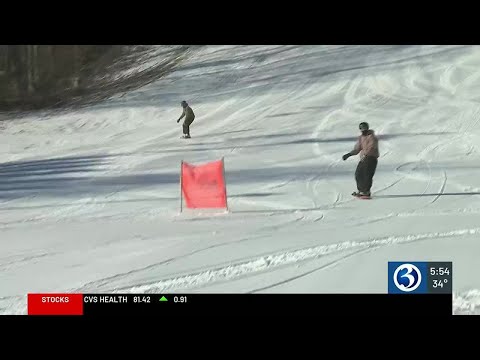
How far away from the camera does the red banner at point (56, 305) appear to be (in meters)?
5.29

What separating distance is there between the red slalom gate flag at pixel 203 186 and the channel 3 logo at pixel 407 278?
438 centimetres

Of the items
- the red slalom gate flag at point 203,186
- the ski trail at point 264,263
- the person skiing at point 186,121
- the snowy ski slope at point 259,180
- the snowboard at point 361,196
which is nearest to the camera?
the ski trail at point 264,263

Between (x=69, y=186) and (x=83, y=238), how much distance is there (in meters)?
3.69

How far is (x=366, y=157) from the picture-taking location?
10.3 meters

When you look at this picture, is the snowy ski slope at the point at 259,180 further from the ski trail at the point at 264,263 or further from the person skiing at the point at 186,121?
the person skiing at the point at 186,121

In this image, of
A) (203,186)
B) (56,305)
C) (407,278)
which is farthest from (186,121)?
(407,278)

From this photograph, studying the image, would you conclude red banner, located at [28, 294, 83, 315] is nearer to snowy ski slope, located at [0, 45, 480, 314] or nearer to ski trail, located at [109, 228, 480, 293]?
snowy ski slope, located at [0, 45, 480, 314]

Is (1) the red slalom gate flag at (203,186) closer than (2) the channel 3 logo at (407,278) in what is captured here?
No

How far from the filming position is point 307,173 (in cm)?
1259

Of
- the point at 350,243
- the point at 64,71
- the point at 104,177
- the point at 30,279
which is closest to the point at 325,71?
the point at 64,71

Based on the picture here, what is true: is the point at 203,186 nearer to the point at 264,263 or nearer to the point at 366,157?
the point at 366,157

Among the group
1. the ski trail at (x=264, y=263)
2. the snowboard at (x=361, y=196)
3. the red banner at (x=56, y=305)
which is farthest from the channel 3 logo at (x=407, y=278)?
the snowboard at (x=361, y=196)

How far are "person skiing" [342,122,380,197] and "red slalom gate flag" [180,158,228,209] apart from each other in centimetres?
190

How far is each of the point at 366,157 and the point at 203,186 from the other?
2.51 m
